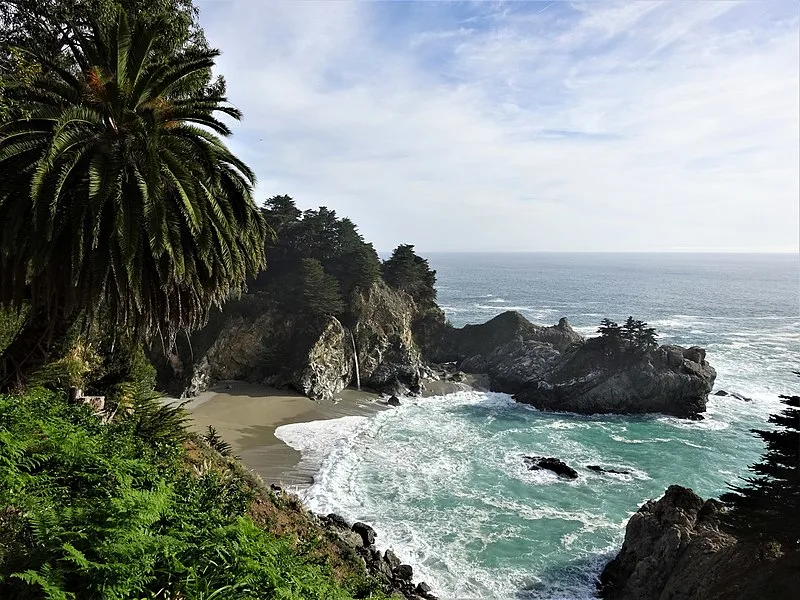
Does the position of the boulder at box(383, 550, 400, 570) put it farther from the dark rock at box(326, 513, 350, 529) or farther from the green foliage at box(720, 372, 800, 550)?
the green foliage at box(720, 372, 800, 550)

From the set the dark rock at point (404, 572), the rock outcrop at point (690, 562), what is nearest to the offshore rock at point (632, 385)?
the rock outcrop at point (690, 562)

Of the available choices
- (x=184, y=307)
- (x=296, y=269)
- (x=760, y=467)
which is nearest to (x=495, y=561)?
(x=760, y=467)

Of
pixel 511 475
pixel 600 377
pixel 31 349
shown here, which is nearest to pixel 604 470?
pixel 511 475

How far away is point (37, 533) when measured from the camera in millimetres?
4836

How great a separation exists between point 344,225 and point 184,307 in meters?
45.1

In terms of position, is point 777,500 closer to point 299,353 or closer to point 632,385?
point 632,385

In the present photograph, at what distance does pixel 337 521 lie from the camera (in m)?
20.5

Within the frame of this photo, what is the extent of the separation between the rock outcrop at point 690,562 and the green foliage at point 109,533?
11.5m

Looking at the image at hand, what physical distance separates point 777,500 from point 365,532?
14.3m

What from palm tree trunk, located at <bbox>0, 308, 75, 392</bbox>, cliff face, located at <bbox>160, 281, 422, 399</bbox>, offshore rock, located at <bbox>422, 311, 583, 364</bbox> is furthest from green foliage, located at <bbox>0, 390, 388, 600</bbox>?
offshore rock, located at <bbox>422, 311, 583, 364</bbox>

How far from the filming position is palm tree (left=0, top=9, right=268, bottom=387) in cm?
878

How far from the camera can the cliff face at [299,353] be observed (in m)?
40.0

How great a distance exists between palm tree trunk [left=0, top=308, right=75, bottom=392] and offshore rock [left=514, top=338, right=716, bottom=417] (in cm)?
3755

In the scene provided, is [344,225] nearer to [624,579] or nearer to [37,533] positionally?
[624,579]
